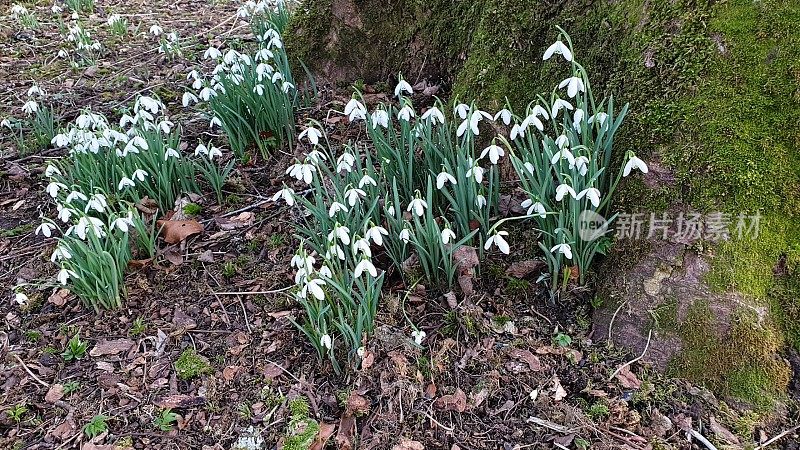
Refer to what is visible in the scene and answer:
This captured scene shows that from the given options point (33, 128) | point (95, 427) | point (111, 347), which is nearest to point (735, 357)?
point (95, 427)

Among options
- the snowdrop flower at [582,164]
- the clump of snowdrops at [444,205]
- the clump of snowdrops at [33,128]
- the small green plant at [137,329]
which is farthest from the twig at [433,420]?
the clump of snowdrops at [33,128]

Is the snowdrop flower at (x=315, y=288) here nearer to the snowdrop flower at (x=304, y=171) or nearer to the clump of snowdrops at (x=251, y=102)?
the snowdrop flower at (x=304, y=171)

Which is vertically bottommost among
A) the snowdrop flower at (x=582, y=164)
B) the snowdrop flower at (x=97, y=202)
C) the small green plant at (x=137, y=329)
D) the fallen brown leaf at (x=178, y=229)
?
the small green plant at (x=137, y=329)

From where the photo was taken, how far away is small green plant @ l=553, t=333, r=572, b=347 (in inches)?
88.9

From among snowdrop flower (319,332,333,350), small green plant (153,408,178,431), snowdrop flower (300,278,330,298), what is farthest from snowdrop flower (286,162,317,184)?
small green plant (153,408,178,431)

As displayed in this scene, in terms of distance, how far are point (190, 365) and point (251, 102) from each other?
143cm

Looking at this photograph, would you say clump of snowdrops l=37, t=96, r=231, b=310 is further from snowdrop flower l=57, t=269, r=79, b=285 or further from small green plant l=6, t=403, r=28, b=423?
small green plant l=6, t=403, r=28, b=423

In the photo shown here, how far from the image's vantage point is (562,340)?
2264 mm

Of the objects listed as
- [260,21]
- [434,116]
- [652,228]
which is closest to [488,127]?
[434,116]

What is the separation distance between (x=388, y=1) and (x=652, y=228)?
2.23m

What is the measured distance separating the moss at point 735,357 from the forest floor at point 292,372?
5 centimetres

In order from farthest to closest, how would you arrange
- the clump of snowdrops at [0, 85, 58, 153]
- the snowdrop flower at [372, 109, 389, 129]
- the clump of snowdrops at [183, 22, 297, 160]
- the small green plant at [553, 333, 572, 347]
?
1. the clump of snowdrops at [0, 85, 58, 153]
2. the clump of snowdrops at [183, 22, 297, 160]
3. the snowdrop flower at [372, 109, 389, 129]
4. the small green plant at [553, 333, 572, 347]

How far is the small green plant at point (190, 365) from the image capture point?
2352 millimetres

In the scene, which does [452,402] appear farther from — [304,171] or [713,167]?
[713,167]
